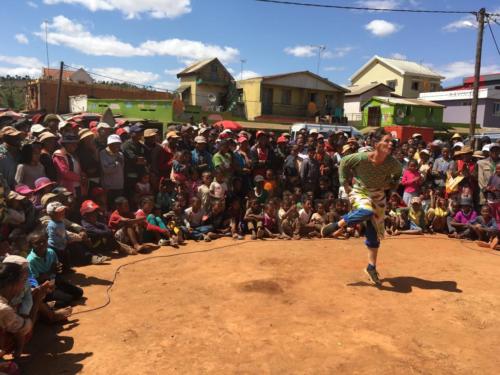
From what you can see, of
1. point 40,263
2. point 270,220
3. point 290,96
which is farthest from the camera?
point 290,96

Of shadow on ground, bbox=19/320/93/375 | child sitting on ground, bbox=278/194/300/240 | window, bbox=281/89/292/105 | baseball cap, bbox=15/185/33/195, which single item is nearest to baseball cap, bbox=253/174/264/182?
child sitting on ground, bbox=278/194/300/240

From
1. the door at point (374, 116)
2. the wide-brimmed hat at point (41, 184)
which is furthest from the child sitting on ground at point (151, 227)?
the door at point (374, 116)

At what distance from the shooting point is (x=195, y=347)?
151 inches

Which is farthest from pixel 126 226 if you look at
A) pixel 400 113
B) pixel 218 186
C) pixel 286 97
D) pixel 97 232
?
pixel 286 97

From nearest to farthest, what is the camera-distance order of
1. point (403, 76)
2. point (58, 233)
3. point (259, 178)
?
1. point (58, 233)
2. point (259, 178)
3. point (403, 76)

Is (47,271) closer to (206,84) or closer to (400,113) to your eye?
(400,113)

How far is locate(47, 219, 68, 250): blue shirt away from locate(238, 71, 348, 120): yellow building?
28082 millimetres

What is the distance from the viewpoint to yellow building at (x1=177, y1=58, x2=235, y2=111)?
37.6 meters

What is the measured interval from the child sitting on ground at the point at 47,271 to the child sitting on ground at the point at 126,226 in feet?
6.90

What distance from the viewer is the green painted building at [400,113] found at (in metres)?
30.8

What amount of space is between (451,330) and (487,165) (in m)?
5.73

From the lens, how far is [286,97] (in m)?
35.4

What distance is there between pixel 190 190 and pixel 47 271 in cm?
379

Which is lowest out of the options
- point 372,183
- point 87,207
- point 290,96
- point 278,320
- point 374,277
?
point 278,320
